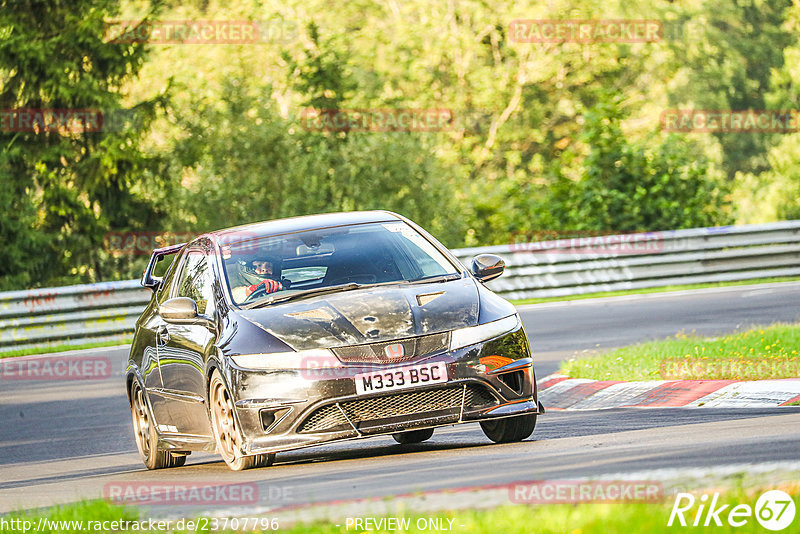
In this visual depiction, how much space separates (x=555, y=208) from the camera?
3053 cm

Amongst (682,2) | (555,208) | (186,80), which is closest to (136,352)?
(555,208)

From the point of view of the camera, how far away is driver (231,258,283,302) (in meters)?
8.97

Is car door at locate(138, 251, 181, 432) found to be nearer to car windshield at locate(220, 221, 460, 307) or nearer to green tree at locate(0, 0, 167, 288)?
car windshield at locate(220, 221, 460, 307)

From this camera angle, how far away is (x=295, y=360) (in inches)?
321

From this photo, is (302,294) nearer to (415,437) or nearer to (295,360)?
(295,360)

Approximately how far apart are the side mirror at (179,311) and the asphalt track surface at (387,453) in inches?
39.9

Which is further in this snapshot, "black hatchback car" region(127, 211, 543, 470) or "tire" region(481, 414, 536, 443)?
"tire" region(481, 414, 536, 443)

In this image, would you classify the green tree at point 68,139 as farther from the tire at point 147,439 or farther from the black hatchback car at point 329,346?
the black hatchback car at point 329,346

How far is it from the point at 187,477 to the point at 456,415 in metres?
1.85

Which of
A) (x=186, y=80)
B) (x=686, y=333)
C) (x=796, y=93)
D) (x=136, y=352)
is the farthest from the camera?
(x=796, y=93)

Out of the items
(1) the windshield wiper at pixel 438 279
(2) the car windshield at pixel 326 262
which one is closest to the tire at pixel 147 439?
(2) the car windshield at pixel 326 262

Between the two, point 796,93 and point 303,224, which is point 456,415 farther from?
point 796,93

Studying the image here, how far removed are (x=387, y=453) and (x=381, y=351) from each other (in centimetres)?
123

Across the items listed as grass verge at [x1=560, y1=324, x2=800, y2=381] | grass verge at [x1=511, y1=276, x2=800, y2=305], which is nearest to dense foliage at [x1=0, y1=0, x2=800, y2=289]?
grass verge at [x1=511, y1=276, x2=800, y2=305]
